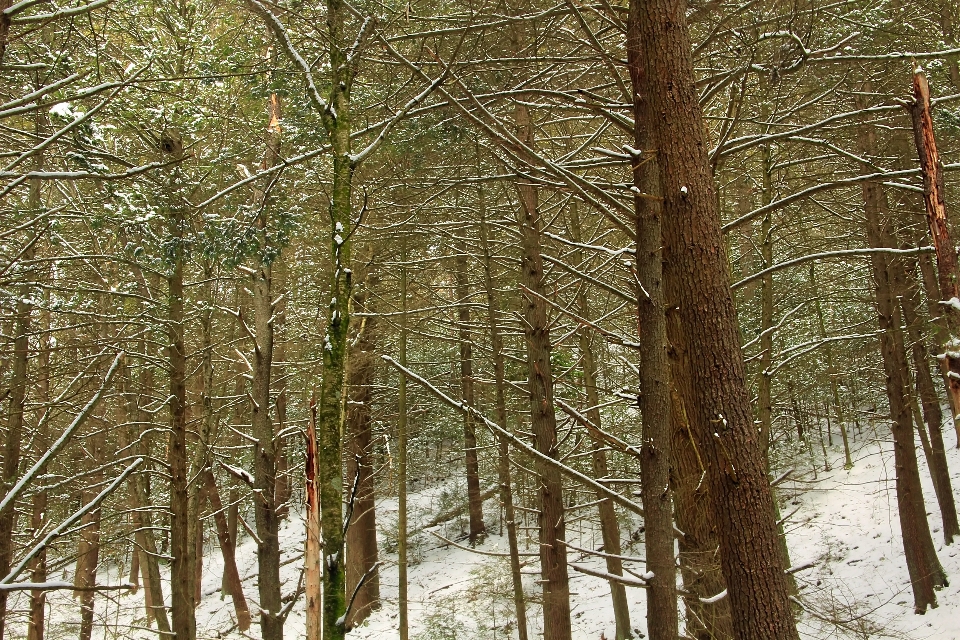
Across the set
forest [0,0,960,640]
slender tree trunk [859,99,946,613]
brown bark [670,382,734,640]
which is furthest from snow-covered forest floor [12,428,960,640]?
brown bark [670,382,734,640]

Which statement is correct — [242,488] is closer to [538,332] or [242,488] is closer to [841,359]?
[538,332]

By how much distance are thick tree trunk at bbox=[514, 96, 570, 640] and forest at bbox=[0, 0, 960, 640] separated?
49 mm

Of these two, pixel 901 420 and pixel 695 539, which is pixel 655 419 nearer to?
pixel 695 539

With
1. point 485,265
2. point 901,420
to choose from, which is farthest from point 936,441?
point 485,265

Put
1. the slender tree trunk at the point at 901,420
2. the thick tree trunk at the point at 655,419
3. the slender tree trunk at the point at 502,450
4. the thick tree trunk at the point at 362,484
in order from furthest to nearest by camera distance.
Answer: the thick tree trunk at the point at 362,484
the slender tree trunk at the point at 901,420
the slender tree trunk at the point at 502,450
the thick tree trunk at the point at 655,419

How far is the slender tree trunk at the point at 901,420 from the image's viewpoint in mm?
11055

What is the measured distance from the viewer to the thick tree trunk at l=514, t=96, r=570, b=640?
798cm

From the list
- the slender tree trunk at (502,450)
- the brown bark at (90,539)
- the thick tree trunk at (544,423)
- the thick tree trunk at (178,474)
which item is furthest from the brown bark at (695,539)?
the brown bark at (90,539)

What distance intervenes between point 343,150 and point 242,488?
56.1 feet

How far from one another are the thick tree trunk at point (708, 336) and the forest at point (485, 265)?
2cm

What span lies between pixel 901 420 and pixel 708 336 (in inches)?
369

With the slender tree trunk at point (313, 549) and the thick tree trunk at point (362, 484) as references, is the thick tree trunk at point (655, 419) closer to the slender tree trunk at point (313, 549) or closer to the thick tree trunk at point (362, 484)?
the slender tree trunk at point (313, 549)

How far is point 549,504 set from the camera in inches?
326

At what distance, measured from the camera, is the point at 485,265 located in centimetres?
932
